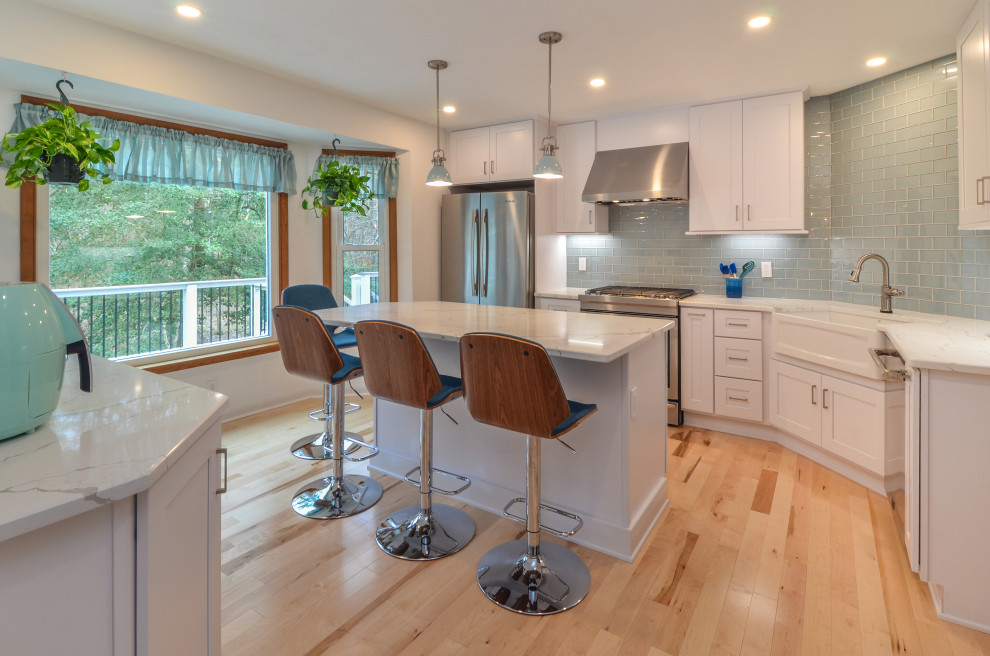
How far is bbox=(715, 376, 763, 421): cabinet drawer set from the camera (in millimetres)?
3695

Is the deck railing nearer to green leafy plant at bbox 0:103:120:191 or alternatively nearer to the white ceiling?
green leafy plant at bbox 0:103:120:191

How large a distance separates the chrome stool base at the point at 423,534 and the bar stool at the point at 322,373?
271 mm

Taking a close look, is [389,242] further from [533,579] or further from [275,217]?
[533,579]

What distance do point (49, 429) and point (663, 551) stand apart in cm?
219

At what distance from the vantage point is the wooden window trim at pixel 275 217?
3113mm

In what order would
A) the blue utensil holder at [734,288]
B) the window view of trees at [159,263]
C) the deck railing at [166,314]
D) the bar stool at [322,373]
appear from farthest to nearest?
the blue utensil holder at [734,288] → the deck railing at [166,314] → the window view of trees at [159,263] → the bar stool at [322,373]

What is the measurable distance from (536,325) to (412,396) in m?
0.71

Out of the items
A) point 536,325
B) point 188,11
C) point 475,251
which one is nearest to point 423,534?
point 536,325

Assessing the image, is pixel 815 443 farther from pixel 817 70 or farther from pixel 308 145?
pixel 308 145

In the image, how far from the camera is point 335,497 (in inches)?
106

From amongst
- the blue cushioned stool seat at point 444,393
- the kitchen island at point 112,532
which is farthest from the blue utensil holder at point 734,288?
the kitchen island at point 112,532

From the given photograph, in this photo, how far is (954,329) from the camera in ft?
8.42

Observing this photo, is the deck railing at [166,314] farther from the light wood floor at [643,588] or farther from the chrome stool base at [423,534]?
the chrome stool base at [423,534]

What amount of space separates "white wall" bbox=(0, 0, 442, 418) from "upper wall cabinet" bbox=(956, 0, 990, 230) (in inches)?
147
